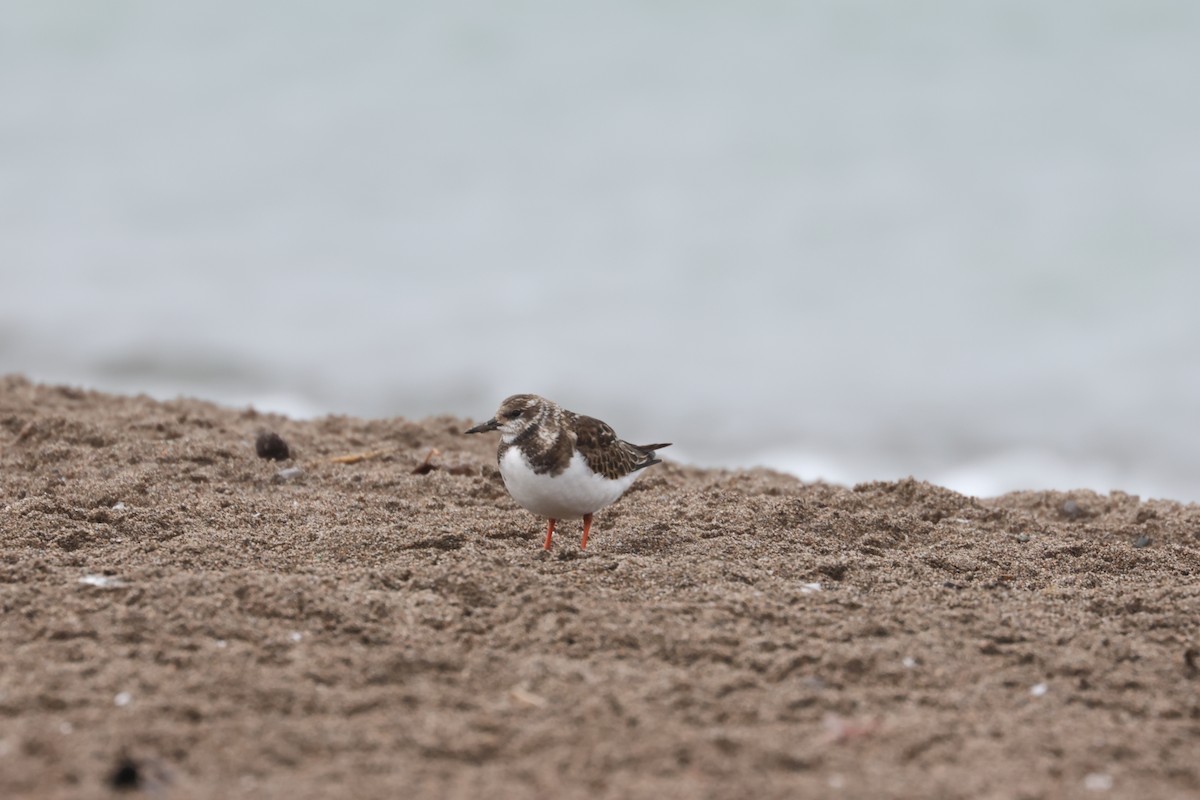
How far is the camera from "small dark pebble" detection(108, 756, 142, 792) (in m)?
2.42

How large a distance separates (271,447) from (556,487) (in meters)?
1.92

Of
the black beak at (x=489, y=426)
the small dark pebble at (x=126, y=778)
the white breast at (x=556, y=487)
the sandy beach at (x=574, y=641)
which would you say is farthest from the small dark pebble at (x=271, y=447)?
the small dark pebble at (x=126, y=778)

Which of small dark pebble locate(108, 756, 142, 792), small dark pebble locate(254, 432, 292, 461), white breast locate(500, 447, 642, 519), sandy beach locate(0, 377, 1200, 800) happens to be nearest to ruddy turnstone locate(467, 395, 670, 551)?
white breast locate(500, 447, 642, 519)

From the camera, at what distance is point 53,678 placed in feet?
9.65

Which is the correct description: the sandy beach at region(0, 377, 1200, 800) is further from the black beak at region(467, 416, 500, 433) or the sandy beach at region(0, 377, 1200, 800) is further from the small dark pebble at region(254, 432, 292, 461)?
the black beak at region(467, 416, 500, 433)

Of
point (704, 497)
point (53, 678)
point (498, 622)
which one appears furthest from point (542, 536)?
point (53, 678)

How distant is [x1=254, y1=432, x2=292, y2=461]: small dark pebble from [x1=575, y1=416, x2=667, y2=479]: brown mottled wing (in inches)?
67.8

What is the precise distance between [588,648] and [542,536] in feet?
4.64

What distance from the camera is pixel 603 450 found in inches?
180

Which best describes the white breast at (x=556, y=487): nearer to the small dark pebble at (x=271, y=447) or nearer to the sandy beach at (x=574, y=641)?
the sandy beach at (x=574, y=641)

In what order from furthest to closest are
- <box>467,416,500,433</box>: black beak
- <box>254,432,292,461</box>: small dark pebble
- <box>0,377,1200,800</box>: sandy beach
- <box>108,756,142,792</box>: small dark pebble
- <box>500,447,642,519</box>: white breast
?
<box>254,432,292,461</box>: small dark pebble, <box>467,416,500,433</box>: black beak, <box>500,447,642,519</box>: white breast, <box>0,377,1200,800</box>: sandy beach, <box>108,756,142,792</box>: small dark pebble

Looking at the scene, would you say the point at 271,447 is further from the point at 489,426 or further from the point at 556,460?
the point at 556,460

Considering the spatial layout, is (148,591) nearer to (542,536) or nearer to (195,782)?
(195,782)

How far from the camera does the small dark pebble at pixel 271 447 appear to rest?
5559 millimetres
